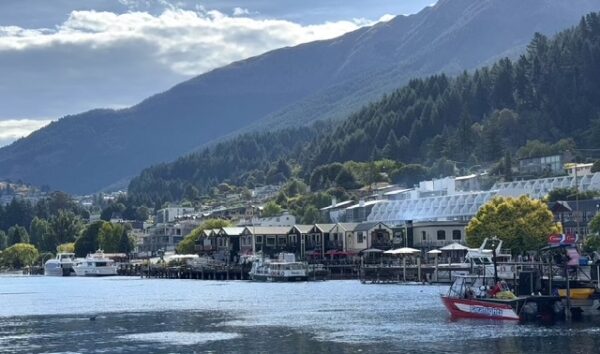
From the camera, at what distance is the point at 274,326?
91.1m

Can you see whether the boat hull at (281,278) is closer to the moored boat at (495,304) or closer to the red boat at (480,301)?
the red boat at (480,301)

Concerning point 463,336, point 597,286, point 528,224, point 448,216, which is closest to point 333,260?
point 448,216

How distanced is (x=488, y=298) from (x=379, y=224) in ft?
314

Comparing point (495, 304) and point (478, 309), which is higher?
point (495, 304)

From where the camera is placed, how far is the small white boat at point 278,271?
16875 centimetres

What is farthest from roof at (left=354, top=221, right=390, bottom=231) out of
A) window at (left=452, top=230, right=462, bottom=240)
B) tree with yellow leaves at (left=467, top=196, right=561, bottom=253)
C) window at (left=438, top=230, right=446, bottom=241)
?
tree with yellow leaves at (left=467, top=196, right=561, bottom=253)

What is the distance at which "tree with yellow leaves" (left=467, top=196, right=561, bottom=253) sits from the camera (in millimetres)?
133750

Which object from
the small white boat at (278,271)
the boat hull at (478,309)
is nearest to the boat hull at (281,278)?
the small white boat at (278,271)

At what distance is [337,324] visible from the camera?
91.5 meters

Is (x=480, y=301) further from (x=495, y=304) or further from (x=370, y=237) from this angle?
(x=370, y=237)

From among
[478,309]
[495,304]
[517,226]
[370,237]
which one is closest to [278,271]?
[370,237]

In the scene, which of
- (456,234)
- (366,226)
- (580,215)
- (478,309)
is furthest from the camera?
(366,226)

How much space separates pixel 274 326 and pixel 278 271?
3112 inches

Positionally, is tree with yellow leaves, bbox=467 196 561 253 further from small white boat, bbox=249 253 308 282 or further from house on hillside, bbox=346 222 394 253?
house on hillside, bbox=346 222 394 253
